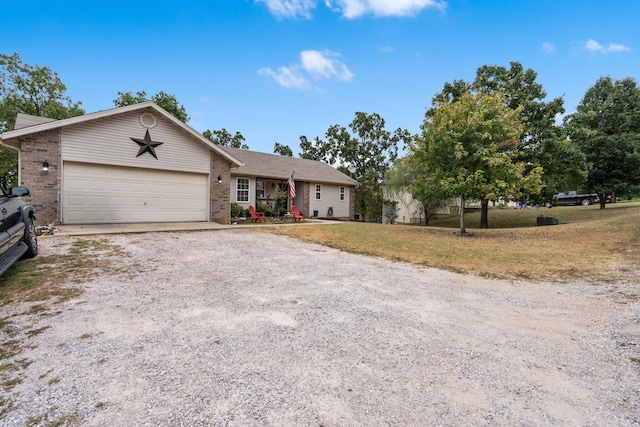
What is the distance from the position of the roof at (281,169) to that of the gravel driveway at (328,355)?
1366cm

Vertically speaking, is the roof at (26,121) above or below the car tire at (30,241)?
above

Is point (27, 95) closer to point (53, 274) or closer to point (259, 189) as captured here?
point (259, 189)

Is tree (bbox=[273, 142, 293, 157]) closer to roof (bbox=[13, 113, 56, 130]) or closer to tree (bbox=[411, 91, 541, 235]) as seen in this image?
tree (bbox=[411, 91, 541, 235])

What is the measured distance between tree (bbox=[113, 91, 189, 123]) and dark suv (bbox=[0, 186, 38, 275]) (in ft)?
80.7

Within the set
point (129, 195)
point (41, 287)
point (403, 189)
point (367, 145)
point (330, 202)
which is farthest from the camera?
point (367, 145)

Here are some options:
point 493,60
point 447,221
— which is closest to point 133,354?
point 493,60

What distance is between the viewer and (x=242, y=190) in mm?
18031

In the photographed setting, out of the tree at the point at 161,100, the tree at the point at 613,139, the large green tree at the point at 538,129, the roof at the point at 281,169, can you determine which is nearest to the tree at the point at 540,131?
the large green tree at the point at 538,129

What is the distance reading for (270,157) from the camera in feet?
71.8

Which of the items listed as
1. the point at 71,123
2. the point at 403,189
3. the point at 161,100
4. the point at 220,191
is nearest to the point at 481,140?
the point at 220,191

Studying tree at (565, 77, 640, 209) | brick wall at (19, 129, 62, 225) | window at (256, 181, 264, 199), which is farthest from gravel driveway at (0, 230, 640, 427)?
tree at (565, 77, 640, 209)

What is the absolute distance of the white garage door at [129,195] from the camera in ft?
35.1

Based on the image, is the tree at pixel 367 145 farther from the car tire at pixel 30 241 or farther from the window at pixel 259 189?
the car tire at pixel 30 241

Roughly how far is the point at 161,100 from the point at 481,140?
28.4 meters
